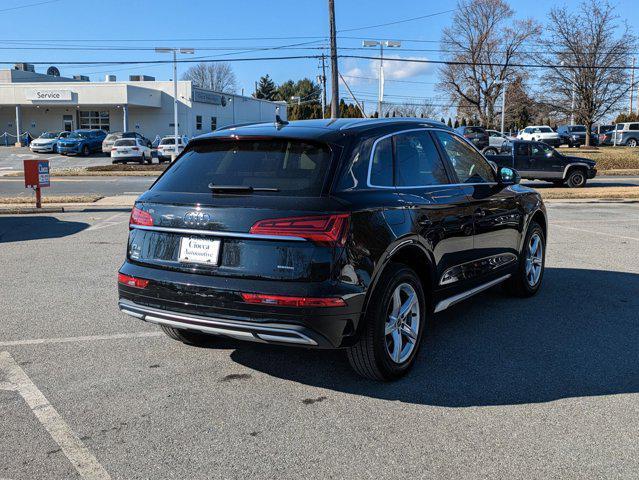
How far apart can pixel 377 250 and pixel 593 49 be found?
155 feet

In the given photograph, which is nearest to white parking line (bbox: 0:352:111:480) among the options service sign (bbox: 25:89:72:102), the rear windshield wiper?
the rear windshield wiper

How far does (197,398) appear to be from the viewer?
4.11 metres

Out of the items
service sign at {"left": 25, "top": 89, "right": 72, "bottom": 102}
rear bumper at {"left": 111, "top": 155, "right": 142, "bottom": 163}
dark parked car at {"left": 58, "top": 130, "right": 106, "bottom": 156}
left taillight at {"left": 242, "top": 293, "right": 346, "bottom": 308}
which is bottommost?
left taillight at {"left": 242, "top": 293, "right": 346, "bottom": 308}

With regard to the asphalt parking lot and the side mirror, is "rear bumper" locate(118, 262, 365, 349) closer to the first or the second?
the asphalt parking lot

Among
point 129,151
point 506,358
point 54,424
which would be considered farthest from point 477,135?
point 54,424

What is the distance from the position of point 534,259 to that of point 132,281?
14.2 feet

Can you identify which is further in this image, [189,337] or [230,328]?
[189,337]

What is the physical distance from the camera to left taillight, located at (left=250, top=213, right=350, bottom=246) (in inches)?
151

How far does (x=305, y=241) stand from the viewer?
3.83 meters

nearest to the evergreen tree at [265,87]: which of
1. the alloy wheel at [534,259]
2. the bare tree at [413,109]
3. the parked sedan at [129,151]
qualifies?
the bare tree at [413,109]

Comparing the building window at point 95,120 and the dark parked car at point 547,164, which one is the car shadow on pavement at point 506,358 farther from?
the building window at point 95,120

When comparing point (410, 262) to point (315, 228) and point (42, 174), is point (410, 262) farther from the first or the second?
point (42, 174)

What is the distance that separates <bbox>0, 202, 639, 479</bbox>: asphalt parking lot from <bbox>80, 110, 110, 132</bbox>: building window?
56.4 m

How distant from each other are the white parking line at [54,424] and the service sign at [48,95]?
54452 mm
